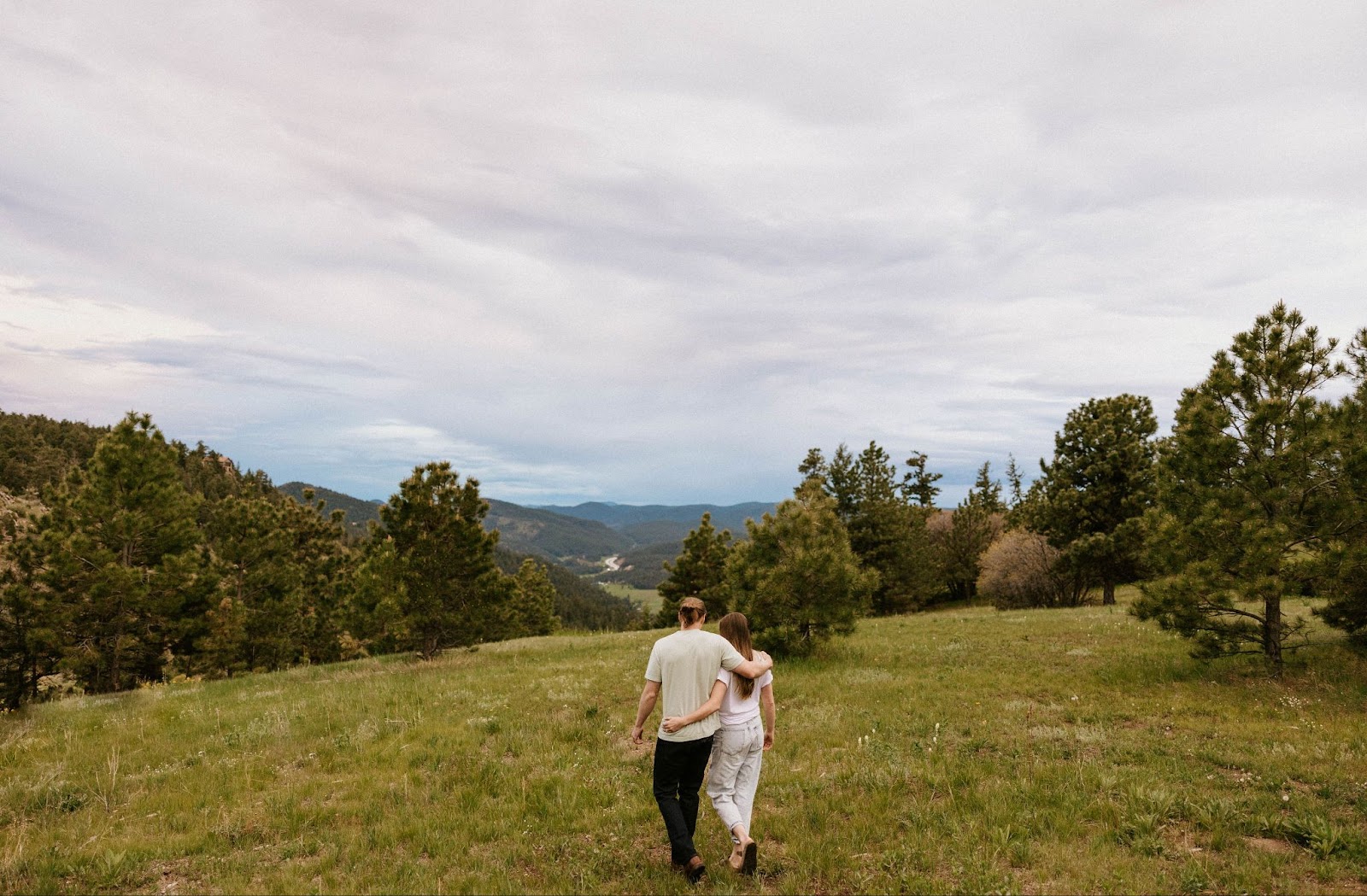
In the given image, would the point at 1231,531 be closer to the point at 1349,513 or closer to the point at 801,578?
the point at 1349,513

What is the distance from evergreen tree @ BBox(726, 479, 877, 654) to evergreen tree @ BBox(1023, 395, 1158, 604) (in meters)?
22.0

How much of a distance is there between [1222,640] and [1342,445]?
4.98m

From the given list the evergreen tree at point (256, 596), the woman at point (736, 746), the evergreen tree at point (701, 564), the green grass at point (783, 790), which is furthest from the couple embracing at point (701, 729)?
the evergreen tree at point (701, 564)

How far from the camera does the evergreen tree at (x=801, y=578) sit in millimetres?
17938

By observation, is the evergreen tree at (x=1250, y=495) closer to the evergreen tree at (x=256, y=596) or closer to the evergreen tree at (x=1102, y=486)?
the evergreen tree at (x=1102, y=486)

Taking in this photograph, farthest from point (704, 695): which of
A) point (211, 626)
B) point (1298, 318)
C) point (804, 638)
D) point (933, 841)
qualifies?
point (211, 626)

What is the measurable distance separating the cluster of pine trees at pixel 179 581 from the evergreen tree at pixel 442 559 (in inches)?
1.7

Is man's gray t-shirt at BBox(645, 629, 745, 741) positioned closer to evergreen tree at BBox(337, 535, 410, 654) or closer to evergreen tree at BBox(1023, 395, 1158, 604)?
evergreen tree at BBox(337, 535, 410, 654)

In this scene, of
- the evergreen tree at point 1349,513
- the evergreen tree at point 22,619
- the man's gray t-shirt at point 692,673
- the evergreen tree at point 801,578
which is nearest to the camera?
the man's gray t-shirt at point 692,673

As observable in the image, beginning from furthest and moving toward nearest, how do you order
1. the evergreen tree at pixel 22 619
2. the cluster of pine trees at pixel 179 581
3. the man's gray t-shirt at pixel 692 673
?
1. the evergreen tree at pixel 22 619
2. the cluster of pine trees at pixel 179 581
3. the man's gray t-shirt at pixel 692 673

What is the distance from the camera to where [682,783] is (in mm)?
6398

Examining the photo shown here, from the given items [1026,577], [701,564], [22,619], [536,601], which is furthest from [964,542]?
[22,619]

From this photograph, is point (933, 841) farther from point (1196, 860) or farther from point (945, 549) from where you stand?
point (945, 549)

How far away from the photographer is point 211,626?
84.2 ft
